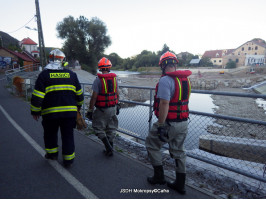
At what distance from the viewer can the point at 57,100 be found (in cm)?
298

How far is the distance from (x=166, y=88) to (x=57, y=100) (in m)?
1.76

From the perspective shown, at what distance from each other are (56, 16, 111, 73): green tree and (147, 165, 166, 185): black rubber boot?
3904 cm

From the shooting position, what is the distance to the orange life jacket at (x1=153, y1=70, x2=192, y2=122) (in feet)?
8.01

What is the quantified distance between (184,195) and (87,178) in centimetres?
151

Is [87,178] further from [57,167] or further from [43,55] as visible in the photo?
[43,55]

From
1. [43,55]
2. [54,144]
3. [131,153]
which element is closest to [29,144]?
[54,144]

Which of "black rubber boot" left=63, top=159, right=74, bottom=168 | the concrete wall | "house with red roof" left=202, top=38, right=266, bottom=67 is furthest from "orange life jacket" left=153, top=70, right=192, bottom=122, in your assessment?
"house with red roof" left=202, top=38, right=266, bottom=67

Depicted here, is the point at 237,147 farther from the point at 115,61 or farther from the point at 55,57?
the point at 115,61

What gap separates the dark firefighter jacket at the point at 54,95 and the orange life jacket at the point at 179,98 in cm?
151

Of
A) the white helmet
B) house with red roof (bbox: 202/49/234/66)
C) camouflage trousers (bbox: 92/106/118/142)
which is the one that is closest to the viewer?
the white helmet

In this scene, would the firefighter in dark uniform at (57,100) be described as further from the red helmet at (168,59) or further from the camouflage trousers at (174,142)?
the red helmet at (168,59)

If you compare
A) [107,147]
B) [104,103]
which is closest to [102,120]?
[104,103]

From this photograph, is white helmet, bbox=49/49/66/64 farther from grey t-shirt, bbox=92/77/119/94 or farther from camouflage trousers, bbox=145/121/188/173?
camouflage trousers, bbox=145/121/188/173

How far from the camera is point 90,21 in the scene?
4075 cm
